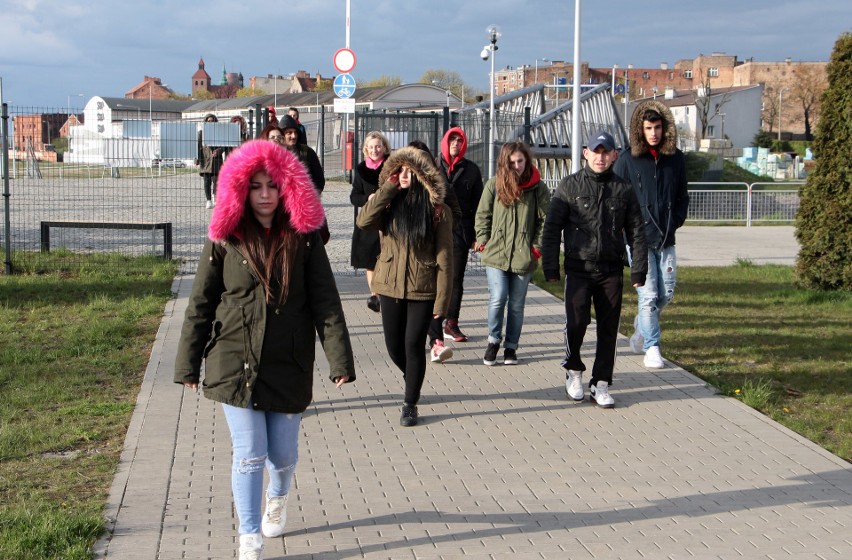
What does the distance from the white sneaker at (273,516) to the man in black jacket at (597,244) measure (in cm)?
313

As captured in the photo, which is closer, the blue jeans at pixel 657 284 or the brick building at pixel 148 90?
the blue jeans at pixel 657 284

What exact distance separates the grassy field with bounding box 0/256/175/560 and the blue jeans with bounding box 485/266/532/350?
2.84 meters

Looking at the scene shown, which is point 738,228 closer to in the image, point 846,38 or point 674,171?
point 846,38

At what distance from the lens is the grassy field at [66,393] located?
15.9ft

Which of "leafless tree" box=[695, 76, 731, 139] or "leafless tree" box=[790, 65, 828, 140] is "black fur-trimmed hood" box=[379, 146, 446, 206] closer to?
"leafless tree" box=[695, 76, 731, 139]

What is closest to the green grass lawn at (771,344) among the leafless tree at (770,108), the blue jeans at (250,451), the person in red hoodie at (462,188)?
the person in red hoodie at (462,188)

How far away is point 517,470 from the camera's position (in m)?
5.91

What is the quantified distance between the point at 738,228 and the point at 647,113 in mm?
17262

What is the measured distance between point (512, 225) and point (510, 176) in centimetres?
40

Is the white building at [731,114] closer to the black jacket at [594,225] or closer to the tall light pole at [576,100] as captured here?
the tall light pole at [576,100]

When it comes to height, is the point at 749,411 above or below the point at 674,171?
below

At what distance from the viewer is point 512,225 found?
8320 millimetres

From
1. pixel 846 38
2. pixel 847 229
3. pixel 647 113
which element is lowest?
pixel 847 229

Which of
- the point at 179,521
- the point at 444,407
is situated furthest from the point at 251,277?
the point at 444,407
